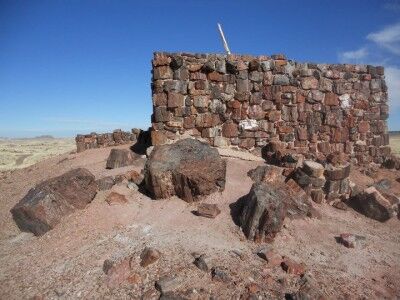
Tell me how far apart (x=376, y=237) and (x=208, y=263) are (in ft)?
10.8

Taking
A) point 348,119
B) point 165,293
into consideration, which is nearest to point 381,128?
point 348,119

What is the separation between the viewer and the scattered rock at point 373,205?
22.6 ft

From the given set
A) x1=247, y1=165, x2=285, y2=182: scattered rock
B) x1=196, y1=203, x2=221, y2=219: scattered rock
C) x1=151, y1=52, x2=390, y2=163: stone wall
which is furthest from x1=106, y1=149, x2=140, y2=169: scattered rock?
x1=247, y1=165, x2=285, y2=182: scattered rock

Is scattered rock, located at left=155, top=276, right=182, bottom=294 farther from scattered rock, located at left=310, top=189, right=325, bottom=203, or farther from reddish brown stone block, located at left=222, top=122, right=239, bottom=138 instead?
reddish brown stone block, located at left=222, top=122, right=239, bottom=138

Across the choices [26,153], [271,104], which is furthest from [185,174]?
[26,153]

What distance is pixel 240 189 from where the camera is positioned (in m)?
6.97

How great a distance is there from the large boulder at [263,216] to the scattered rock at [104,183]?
2.88 meters

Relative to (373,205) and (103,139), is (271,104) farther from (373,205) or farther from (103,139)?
(103,139)

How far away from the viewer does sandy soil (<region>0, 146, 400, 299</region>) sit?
175 inches

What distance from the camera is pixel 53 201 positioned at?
613 centimetres

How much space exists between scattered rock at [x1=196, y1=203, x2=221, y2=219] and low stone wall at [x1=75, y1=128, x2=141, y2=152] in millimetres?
7923

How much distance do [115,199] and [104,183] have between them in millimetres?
654

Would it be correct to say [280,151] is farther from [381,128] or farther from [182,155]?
[381,128]

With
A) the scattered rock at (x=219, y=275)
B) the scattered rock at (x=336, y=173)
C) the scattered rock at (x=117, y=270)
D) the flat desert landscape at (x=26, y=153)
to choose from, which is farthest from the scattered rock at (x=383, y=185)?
the flat desert landscape at (x=26, y=153)
